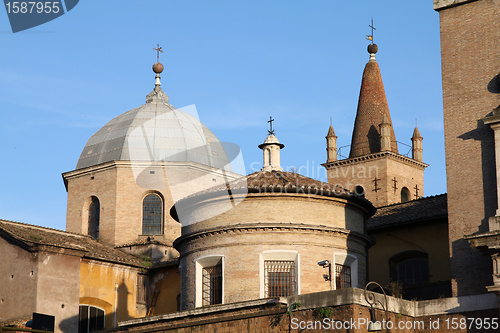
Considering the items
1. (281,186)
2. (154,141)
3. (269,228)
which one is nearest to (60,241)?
(154,141)

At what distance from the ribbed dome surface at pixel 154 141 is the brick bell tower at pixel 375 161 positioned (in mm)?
10902

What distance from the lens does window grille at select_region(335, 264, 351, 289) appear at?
2711 centimetres

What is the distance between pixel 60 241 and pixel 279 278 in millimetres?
10348

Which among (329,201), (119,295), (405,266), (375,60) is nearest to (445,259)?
(405,266)

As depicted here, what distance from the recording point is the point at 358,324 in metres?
22.3

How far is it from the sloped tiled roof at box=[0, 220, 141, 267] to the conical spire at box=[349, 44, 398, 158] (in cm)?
1874

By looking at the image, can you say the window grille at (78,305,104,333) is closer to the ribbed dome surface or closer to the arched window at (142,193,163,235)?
the arched window at (142,193,163,235)

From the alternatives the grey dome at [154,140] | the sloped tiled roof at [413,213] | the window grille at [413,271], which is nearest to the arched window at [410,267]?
the window grille at [413,271]

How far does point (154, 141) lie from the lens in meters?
40.9

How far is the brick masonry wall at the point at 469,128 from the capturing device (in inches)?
971

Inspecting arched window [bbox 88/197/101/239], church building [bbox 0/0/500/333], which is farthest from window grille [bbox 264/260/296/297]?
arched window [bbox 88/197/101/239]

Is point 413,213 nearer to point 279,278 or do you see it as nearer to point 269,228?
point 269,228

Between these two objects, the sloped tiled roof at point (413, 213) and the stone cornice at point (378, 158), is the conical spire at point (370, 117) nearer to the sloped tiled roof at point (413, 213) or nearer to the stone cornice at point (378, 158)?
the stone cornice at point (378, 158)

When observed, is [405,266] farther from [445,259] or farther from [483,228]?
[483,228]
